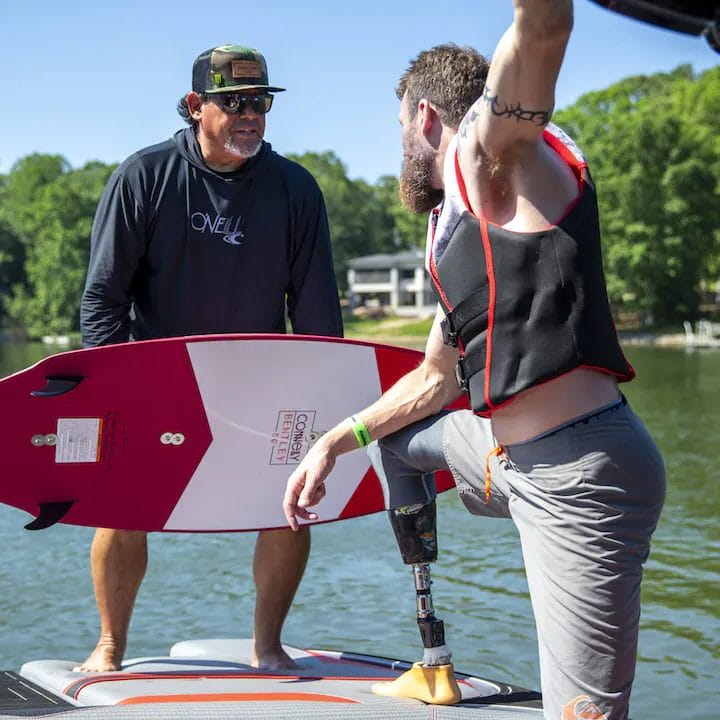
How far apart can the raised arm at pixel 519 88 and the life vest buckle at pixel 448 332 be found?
0.49m

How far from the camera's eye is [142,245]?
188 inches

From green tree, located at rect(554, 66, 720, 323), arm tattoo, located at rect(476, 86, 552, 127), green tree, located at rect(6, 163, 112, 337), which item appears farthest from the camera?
green tree, located at rect(6, 163, 112, 337)

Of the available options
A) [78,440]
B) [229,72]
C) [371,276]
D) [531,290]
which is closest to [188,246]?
[229,72]

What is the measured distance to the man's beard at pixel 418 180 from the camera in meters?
3.38

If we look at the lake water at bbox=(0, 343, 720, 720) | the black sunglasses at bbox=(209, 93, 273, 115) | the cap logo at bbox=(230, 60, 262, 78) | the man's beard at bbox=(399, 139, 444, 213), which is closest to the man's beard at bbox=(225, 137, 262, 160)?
the black sunglasses at bbox=(209, 93, 273, 115)

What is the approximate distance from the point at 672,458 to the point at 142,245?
1157 cm

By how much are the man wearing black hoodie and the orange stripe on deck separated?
2.31 ft

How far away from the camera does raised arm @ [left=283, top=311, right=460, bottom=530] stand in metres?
3.51

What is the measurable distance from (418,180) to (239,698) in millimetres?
1726

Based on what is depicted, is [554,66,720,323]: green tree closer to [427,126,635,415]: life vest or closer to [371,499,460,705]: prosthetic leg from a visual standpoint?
[371,499,460,705]: prosthetic leg

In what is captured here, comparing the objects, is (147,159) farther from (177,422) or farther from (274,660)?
(274,660)

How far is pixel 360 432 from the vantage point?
3662 mm

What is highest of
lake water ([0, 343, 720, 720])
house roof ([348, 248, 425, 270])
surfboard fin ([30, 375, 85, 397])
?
house roof ([348, 248, 425, 270])

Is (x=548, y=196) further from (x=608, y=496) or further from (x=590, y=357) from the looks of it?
(x=608, y=496)
